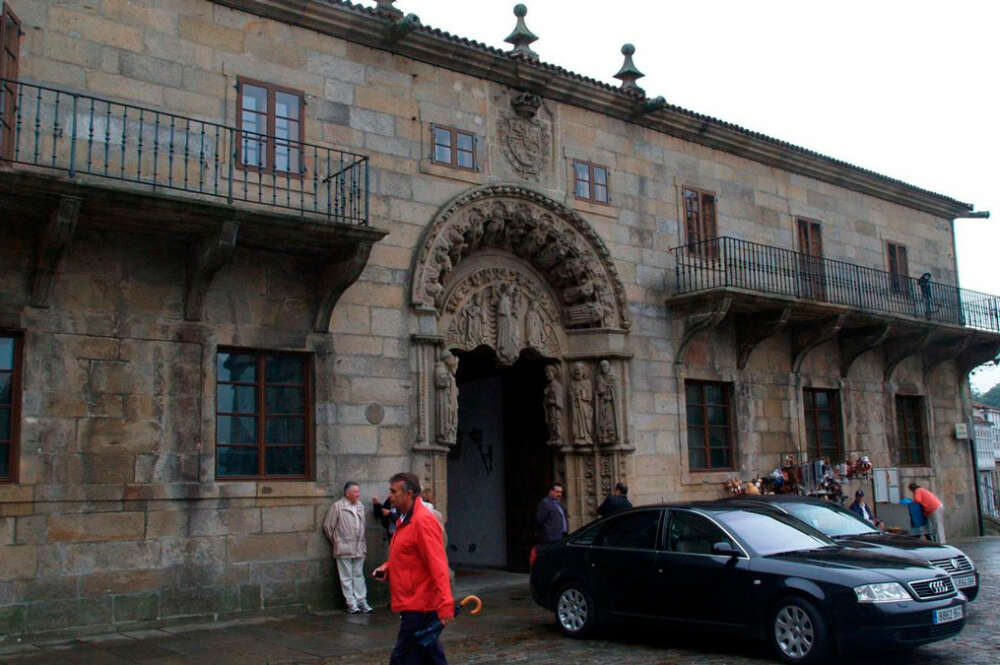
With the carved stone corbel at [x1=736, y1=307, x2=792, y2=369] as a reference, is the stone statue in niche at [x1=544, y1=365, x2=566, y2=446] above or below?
below

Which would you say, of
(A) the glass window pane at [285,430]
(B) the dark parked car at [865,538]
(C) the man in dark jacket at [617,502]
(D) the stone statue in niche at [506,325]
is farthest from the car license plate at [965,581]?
(A) the glass window pane at [285,430]

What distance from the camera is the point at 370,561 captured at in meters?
12.8

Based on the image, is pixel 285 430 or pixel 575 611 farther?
pixel 285 430

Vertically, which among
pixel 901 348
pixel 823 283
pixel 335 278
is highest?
pixel 823 283

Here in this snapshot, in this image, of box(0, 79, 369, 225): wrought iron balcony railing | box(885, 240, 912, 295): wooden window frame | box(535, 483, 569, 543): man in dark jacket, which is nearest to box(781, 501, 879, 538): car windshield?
box(535, 483, 569, 543): man in dark jacket

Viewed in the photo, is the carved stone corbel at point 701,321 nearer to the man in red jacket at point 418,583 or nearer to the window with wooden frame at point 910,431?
the window with wooden frame at point 910,431

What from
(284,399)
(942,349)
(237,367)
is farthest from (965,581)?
(942,349)

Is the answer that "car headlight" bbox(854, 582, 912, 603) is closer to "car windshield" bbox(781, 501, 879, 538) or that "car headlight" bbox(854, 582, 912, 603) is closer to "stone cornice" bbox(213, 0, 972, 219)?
"car windshield" bbox(781, 501, 879, 538)

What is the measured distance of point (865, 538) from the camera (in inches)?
428

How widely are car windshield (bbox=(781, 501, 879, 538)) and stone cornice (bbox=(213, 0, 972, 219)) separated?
7754 mm

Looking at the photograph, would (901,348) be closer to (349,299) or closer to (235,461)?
(349,299)

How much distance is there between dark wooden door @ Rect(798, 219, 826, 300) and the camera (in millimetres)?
19250

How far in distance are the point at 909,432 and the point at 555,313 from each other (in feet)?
33.9

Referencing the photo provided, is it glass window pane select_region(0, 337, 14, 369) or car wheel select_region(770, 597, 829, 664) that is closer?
car wheel select_region(770, 597, 829, 664)
